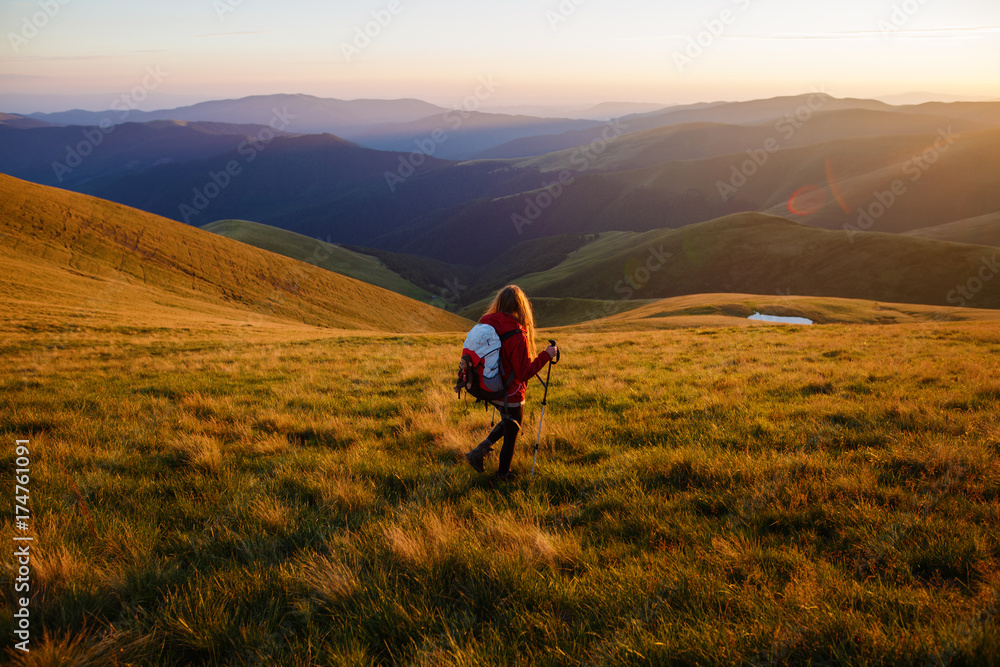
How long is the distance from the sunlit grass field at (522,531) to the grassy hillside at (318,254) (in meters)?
123

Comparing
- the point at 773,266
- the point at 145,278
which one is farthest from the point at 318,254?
the point at 773,266

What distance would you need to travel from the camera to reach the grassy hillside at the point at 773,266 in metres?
74.8

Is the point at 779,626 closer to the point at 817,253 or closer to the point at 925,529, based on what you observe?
the point at 925,529

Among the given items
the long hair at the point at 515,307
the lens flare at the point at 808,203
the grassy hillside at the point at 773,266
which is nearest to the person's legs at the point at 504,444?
the long hair at the point at 515,307

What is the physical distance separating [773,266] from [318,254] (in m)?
120

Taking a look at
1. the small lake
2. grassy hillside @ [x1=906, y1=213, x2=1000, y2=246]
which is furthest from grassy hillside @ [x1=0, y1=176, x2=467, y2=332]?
grassy hillside @ [x1=906, y1=213, x2=1000, y2=246]

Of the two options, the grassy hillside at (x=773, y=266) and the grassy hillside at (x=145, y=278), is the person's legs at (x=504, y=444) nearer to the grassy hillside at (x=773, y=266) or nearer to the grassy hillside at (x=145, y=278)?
the grassy hillside at (x=145, y=278)

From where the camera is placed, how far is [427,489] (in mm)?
4820

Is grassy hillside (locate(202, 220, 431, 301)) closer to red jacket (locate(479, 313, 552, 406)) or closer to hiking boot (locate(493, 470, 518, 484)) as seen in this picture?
red jacket (locate(479, 313, 552, 406))

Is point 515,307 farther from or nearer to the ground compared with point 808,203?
nearer to the ground

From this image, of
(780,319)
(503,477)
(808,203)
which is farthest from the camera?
(808,203)

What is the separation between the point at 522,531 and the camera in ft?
12.4

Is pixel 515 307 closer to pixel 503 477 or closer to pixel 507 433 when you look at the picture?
pixel 507 433

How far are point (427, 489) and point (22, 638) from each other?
118 inches
